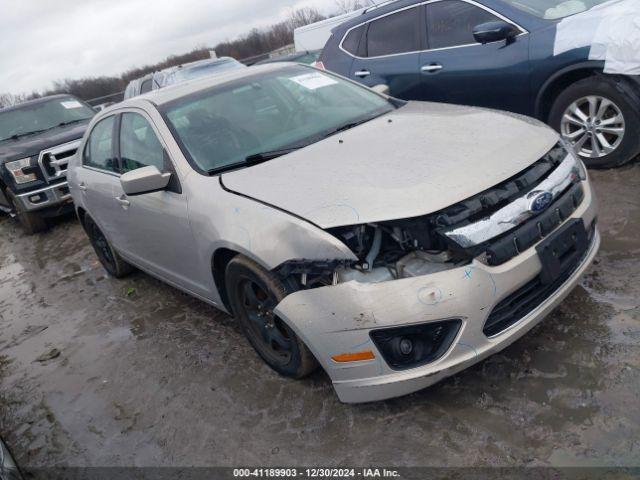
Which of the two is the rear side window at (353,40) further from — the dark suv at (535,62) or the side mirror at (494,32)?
the side mirror at (494,32)

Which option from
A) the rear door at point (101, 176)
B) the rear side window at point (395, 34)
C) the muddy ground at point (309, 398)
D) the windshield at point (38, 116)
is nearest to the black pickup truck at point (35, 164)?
the windshield at point (38, 116)

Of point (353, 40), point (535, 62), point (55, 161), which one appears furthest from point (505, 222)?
point (55, 161)

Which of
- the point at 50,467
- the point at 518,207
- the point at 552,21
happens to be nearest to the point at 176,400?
the point at 50,467

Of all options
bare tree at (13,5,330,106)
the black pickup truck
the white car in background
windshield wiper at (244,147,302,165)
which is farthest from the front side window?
bare tree at (13,5,330,106)

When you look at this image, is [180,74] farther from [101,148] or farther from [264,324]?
[264,324]

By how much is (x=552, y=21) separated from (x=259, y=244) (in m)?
3.52

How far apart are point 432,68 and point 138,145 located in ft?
9.85

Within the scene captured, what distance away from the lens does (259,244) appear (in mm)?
2518

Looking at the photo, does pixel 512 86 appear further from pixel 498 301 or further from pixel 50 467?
pixel 50 467

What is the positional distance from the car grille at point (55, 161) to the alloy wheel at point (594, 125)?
21.0ft

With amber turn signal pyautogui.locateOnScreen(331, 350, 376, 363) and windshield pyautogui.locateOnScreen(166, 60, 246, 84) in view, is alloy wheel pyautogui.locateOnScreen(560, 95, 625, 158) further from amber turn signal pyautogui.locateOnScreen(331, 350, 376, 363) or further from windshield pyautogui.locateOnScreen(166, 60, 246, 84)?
windshield pyautogui.locateOnScreen(166, 60, 246, 84)

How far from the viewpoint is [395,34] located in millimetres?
5582

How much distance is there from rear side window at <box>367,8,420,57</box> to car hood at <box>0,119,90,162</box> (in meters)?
4.65

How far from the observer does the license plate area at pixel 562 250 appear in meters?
A: 2.33
